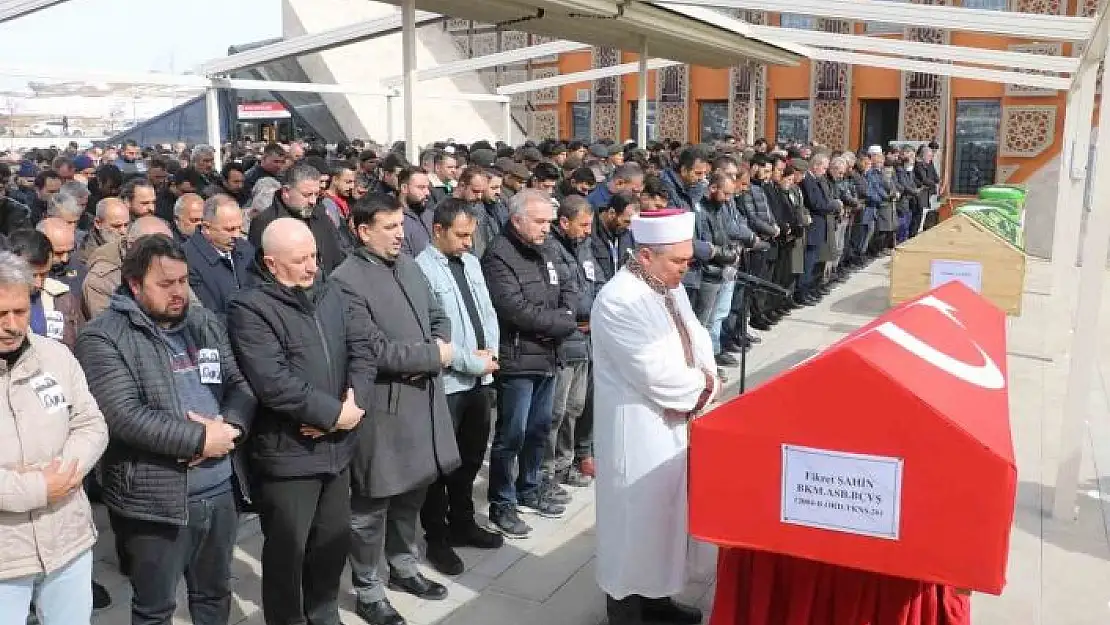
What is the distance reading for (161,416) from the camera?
2.80 metres

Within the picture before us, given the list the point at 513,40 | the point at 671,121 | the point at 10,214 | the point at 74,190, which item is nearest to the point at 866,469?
the point at 74,190

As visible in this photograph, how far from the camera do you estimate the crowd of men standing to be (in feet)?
8.66

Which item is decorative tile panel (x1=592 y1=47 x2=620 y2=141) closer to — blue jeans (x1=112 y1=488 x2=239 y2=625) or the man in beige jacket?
blue jeans (x1=112 y1=488 x2=239 y2=625)

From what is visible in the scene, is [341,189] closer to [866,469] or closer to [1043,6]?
[866,469]

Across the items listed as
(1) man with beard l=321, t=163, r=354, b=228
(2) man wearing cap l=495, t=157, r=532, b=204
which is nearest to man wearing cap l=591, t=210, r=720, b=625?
(1) man with beard l=321, t=163, r=354, b=228

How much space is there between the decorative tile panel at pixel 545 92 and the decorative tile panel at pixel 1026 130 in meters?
9.90

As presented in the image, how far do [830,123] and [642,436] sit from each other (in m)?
16.9

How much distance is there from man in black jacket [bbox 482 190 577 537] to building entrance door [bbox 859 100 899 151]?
618 inches

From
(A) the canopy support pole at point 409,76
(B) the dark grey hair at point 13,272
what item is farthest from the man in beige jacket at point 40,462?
(A) the canopy support pole at point 409,76

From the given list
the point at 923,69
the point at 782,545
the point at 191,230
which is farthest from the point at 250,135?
the point at 782,545

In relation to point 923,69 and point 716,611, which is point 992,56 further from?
point 716,611

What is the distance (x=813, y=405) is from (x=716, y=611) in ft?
2.51

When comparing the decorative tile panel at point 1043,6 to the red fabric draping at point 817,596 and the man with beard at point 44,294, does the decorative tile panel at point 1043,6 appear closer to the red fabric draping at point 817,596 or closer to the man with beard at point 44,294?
the red fabric draping at point 817,596

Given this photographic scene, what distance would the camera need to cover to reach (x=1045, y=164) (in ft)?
53.9
